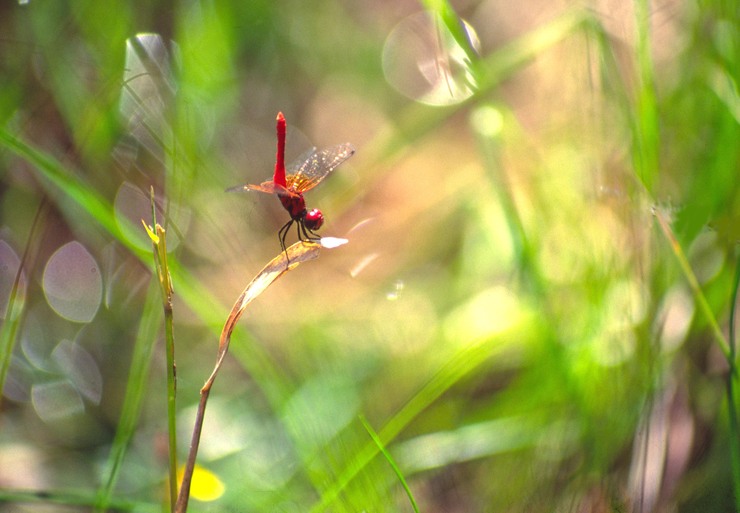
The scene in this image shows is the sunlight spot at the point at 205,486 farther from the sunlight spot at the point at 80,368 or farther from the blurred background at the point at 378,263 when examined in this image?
the sunlight spot at the point at 80,368

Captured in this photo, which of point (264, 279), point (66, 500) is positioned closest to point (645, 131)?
point (264, 279)

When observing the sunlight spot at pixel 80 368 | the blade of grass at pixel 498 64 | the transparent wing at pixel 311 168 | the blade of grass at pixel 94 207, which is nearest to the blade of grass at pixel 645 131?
the blade of grass at pixel 498 64

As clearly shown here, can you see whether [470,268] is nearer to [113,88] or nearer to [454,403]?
[454,403]

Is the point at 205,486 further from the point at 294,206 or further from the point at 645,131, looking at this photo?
the point at 645,131

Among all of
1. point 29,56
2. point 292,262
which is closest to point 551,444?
point 292,262

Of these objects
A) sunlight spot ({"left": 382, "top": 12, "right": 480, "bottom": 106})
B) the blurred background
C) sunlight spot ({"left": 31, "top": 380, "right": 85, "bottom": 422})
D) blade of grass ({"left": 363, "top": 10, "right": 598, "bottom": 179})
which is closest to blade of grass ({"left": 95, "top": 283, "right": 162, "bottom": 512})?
the blurred background

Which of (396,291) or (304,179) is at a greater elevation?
(396,291)
